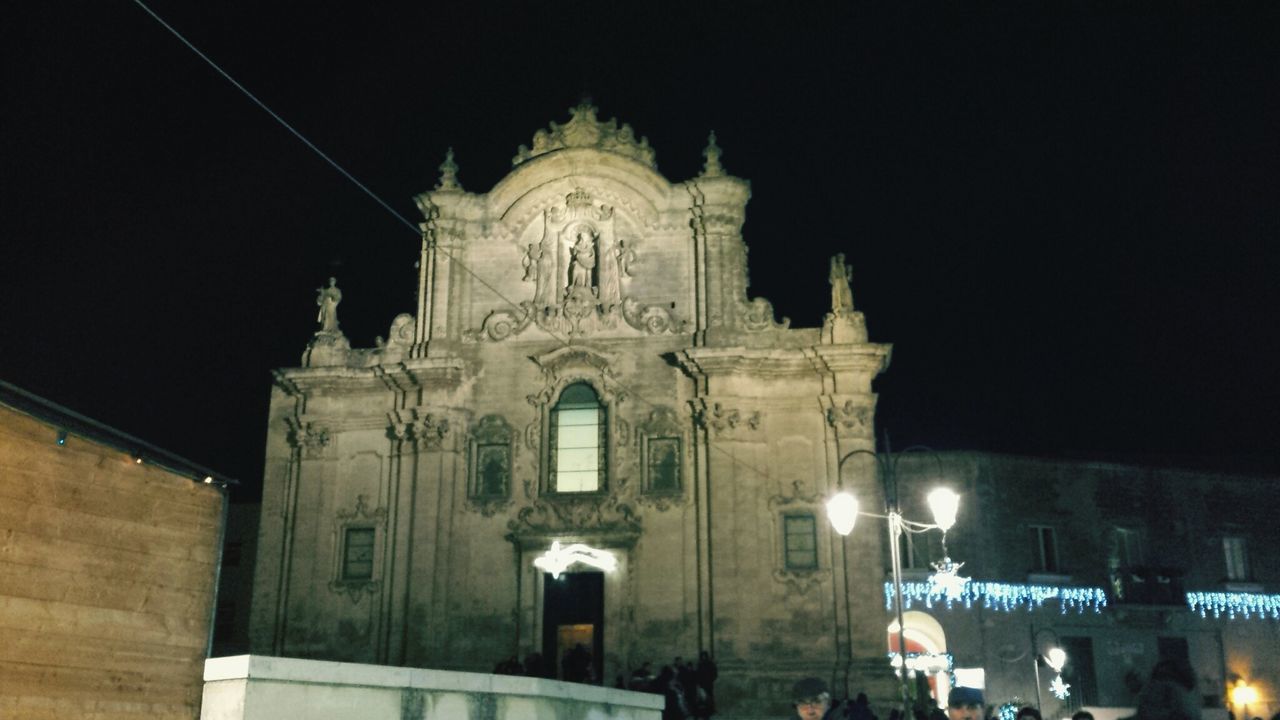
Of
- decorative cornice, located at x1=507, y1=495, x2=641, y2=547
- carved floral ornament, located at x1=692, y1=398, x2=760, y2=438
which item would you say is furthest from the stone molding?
carved floral ornament, located at x1=692, y1=398, x2=760, y2=438

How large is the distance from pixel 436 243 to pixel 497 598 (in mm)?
8686

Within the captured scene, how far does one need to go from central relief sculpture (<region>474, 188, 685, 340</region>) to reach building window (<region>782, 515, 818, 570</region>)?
17.0 ft

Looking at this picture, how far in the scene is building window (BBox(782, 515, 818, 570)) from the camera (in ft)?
82.1

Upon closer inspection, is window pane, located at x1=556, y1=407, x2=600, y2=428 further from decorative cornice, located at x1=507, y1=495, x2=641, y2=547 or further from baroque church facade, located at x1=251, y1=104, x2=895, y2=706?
decorative cornice, located at x1=507, y1=495, x2=641, y2=547

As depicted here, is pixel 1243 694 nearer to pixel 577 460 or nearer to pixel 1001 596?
pixel 1001 596

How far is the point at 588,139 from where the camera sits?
2816cm

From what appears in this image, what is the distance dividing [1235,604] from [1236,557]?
1801 mm

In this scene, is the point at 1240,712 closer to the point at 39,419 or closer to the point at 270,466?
the point at 270,466

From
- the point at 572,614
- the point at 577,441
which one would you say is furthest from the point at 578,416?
the point at 572,614

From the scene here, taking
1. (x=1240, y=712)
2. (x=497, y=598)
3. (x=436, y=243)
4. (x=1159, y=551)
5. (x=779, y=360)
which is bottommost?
(x=1240, y=712)

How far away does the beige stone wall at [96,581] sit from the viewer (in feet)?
29.0

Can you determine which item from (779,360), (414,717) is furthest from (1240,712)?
(414,717)

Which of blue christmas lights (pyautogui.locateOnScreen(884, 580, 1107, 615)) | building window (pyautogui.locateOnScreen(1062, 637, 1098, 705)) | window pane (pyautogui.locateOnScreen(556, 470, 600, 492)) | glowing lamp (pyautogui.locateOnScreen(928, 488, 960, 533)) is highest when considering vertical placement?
window pane (pyautogui.locateOnScreen(556, 470, 600, 492))

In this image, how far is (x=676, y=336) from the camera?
2694cm
